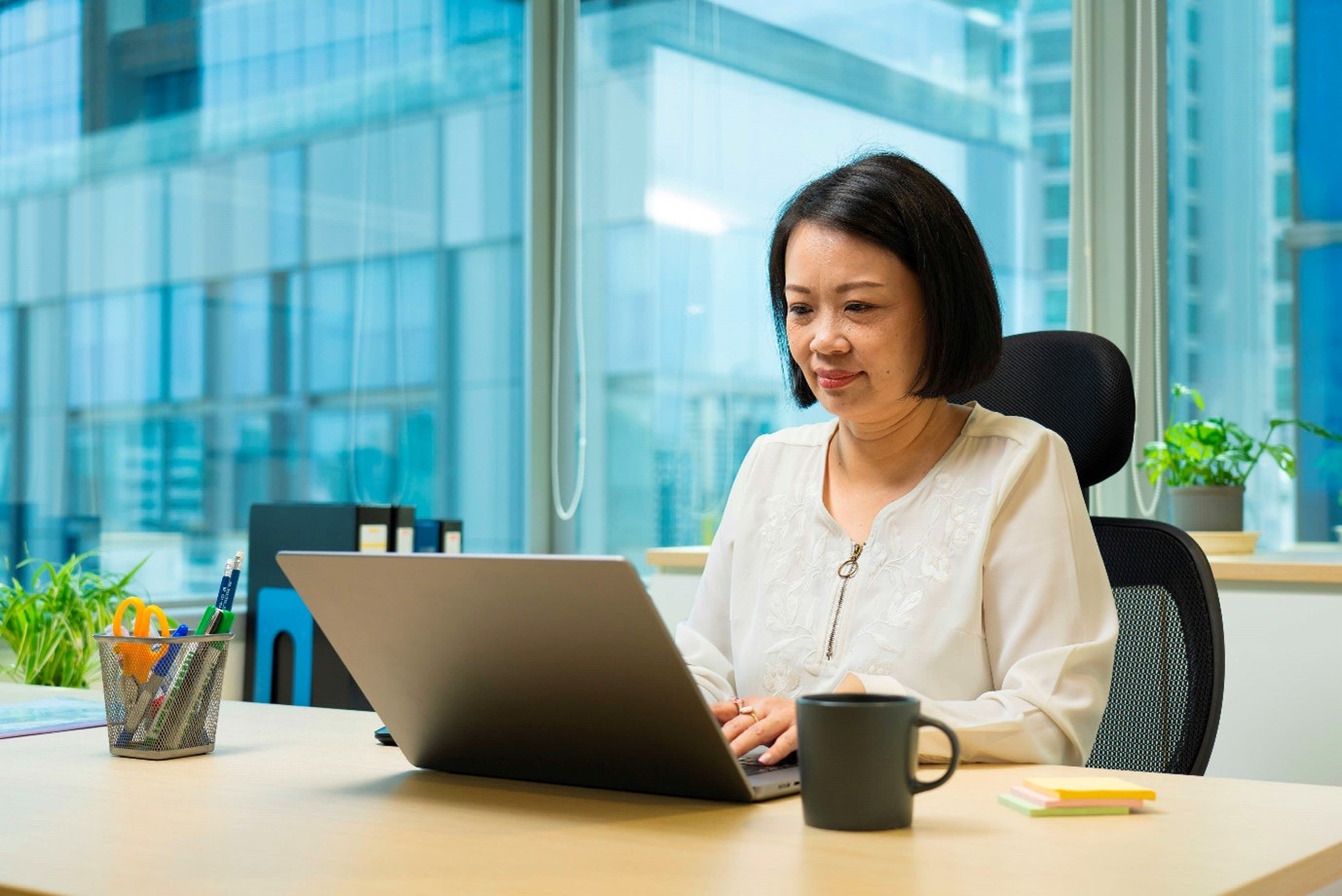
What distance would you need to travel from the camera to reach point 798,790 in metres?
1.01

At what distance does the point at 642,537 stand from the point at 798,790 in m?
2.90

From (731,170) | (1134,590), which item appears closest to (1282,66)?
(731,170)

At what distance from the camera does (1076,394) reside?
1.61 m

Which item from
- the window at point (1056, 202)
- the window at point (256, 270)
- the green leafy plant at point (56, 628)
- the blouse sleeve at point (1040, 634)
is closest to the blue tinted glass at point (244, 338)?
the window at point (256, 270)

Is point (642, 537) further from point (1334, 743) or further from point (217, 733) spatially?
point (217, 733)

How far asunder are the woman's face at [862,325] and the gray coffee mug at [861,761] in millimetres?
635

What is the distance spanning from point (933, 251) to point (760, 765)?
2.04 ft

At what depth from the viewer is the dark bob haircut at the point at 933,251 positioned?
1467 mm

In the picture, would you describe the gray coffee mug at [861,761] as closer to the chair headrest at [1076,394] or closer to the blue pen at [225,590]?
the blue pen at [225,590]

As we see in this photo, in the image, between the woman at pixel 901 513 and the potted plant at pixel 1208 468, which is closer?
the woman at pixel 901 513

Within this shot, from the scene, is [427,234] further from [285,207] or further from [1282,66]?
[1282,66]

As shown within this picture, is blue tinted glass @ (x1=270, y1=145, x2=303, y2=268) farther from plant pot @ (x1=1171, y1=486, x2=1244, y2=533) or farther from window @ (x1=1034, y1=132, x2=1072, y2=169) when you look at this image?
plant pot @ (x1=1171, y1=486, x2=1244, y2=533)

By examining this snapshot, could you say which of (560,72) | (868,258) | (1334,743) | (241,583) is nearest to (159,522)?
(241,583)

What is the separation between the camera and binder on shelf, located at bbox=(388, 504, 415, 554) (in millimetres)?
2996
